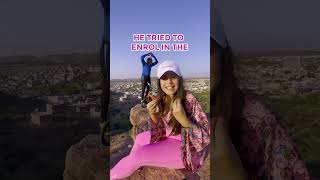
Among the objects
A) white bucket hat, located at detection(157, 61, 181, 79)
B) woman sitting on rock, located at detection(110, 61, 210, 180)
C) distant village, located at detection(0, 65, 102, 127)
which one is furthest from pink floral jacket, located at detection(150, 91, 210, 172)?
distant village, located at detection(0, 65, 102, 127)

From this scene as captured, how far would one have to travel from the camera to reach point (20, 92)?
3.31 m

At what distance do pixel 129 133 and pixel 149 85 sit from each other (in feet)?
1.04

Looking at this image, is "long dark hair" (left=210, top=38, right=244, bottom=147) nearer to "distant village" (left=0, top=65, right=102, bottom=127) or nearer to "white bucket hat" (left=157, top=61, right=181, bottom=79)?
"white bucket hat" (left=157, top=61, right=181, bottom=79)

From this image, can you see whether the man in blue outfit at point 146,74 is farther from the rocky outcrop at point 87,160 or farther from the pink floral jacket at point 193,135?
the rocky outcrop at point 87,160

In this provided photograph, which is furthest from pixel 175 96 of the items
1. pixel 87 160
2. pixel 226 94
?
pixel 87 160

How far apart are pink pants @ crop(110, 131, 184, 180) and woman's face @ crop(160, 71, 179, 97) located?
0.28 metres

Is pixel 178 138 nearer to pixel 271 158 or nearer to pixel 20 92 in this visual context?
pixel 271 158

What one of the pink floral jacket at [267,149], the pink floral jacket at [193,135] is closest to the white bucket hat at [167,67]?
the pink floral jacket at [193,135]

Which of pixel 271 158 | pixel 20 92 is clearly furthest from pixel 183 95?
pixel 20 92

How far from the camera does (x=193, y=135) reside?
323 cm

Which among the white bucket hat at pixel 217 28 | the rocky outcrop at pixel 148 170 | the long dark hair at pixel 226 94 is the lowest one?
the rocky outcrop at pixel 148 170

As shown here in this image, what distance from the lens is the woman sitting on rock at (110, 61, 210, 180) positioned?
10.6 ft

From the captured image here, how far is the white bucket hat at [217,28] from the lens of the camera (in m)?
3.19

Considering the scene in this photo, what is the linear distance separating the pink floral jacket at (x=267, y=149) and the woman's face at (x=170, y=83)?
467 millimetres
